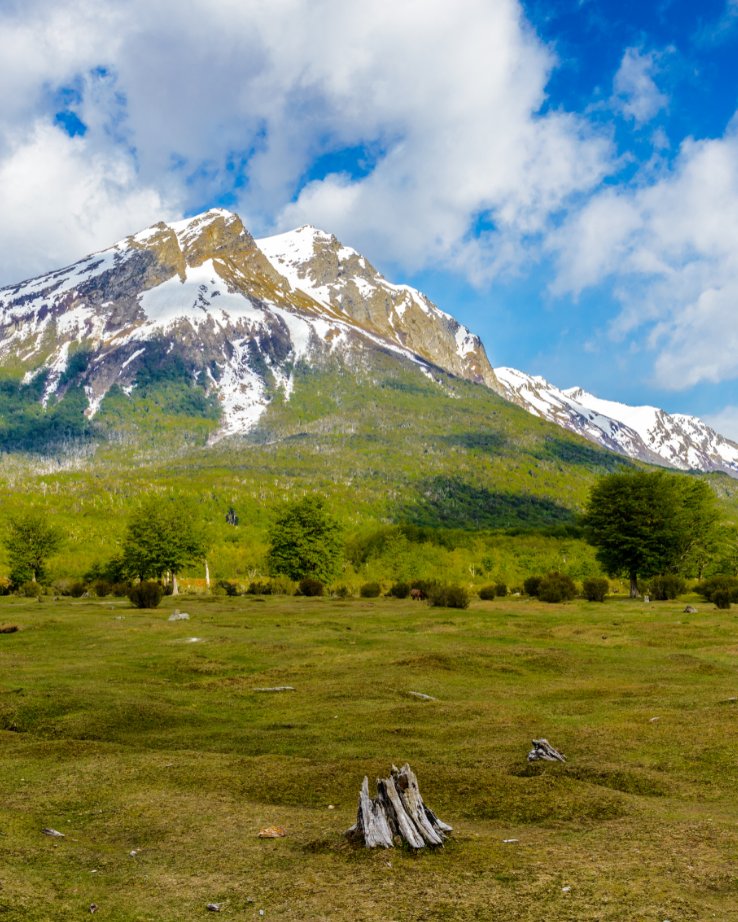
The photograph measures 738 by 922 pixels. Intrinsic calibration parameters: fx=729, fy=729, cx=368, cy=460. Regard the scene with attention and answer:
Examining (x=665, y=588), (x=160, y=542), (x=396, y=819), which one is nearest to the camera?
(x=396, y=819)

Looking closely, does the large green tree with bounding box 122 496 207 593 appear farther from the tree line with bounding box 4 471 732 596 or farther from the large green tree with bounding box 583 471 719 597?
the large green tree with bounding box 583 471 719 597

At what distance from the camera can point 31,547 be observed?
109062mm

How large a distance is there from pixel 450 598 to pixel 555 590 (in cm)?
1328

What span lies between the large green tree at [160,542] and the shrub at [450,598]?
136 ft

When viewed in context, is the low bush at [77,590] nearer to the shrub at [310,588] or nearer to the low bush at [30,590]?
the low bush at [30,590]

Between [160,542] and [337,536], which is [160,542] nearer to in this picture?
[160,542]

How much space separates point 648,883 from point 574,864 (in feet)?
3.85

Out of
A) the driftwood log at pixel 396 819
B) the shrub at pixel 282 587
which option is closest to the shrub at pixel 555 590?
the shrub at pixel 282 587

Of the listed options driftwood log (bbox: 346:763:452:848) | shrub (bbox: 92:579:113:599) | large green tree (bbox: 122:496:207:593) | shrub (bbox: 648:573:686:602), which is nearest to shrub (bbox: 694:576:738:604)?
shrub (bbox: 648:573:686:602)

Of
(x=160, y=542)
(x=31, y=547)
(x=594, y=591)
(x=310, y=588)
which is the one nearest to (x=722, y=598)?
(x=594, y=591)

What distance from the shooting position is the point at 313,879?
1095 cm

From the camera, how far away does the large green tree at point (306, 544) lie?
10156 cm

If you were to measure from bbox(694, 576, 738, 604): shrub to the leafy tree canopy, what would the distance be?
64349 millimetres

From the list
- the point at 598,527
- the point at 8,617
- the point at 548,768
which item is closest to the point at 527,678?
the point at 548,768
